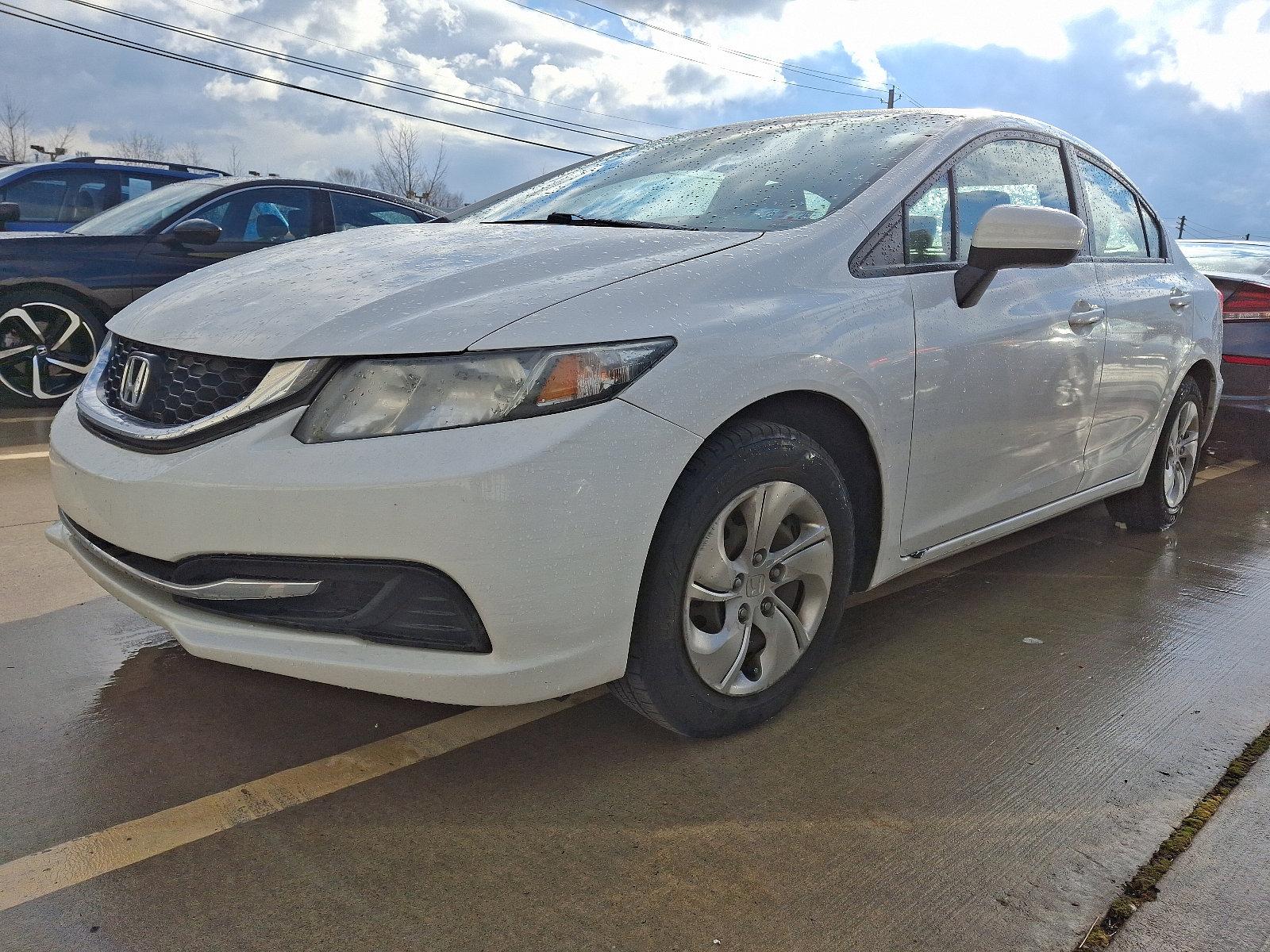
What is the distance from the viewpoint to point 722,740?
7.99ft

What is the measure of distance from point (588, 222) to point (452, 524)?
129 cm

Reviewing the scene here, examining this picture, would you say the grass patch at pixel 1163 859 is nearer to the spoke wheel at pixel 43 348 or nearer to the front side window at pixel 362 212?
the spoke wheel at pixel 43 348

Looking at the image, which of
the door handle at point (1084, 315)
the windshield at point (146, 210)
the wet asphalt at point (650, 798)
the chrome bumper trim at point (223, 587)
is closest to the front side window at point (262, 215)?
the windshield at point (146, 210)

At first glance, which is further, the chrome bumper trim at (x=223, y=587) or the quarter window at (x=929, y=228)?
the quarter window at (x=929, y=228)

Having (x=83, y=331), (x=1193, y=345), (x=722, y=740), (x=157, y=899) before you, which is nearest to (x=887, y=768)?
(x=722, y=740)

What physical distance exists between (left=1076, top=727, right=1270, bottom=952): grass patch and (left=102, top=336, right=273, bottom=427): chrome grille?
182cm

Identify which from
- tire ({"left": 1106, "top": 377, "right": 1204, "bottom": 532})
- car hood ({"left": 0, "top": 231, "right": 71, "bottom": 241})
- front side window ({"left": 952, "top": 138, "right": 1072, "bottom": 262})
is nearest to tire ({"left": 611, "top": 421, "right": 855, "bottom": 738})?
front side window ({"left": 952, "top": 138, "right": 1072, "bottom": 262})

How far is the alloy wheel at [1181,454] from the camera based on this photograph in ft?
14.3

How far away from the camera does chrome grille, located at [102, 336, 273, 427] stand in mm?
2045

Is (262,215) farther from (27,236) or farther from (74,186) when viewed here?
(74,186)

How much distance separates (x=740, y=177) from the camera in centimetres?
296

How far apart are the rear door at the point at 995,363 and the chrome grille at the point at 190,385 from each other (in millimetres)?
1583

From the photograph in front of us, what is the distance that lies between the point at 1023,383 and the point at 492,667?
185cm

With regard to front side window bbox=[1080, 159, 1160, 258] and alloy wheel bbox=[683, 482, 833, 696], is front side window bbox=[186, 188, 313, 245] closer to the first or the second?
front side window bbox=[1080, 159, 1160, 258]
